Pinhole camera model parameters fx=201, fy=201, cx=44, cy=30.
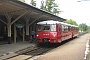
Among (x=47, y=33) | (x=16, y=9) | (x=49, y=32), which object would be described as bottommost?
(x=47, y=33)

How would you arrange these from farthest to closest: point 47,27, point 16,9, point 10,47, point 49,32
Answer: point 47,27
point 49,32
point 16,9
point 10,47

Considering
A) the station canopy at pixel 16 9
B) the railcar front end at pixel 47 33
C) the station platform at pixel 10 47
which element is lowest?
the station platform at pixel 10 47

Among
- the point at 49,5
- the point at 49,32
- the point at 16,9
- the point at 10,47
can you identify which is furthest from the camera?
the point at 49,5

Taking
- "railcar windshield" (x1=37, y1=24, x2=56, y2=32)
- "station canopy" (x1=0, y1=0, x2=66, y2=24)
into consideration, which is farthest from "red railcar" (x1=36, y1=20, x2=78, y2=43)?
"station canopy" (x1=0, y1=0, x2=66, y2=24)

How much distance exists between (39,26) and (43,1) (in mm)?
40714

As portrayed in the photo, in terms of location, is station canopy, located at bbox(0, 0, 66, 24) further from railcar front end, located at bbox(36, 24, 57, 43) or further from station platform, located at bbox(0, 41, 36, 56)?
station platform, located at bbox(0, 41, 36, 56)

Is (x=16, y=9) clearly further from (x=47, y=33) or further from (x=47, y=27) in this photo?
(x=47, y=33)

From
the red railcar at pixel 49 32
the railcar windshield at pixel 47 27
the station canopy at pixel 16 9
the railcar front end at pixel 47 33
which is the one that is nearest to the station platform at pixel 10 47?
the railcar front end at pixel 47 33

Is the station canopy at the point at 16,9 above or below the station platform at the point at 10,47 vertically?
above

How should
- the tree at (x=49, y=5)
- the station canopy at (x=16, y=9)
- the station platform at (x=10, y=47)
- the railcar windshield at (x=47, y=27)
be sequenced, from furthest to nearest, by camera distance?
the tree at (x=49, y=5) < the railcar windshield at (x=47, y=27) < the station canopy at (x=16, y=9) < the station platform at (x=10, y=47)

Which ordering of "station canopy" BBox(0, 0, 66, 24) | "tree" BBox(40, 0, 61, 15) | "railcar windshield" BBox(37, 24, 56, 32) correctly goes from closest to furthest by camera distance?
"station canopy" BBox(0, 0, 66, 24) → "railcar windshield" BBox(37, 24, 56, 32) → "tree" BBox(40, 0, 61, 15)

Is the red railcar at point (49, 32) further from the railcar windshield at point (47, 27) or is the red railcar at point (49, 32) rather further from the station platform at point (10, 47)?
the station platform at point (10, 47)

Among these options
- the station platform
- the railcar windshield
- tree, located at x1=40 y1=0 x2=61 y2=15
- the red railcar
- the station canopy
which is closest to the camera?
the station platform

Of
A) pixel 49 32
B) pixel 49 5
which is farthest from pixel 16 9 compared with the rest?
pixel 49 5
